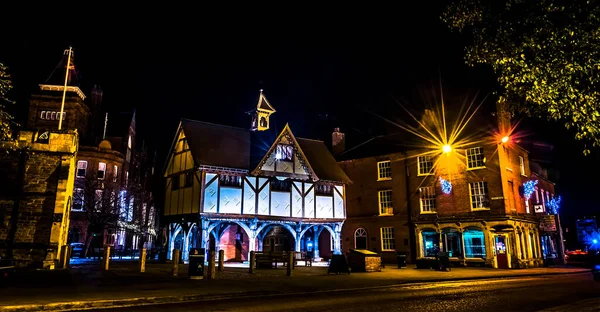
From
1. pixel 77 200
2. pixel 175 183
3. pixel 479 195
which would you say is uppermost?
pixel 175 183

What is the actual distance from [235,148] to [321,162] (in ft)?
26.6

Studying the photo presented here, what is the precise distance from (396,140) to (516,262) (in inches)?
533

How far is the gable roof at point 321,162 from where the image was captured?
33.5 meters

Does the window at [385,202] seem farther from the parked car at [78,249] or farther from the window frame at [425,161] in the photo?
the parked car at [78,249]

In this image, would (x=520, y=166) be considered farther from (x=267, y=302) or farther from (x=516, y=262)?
(x=267, y=302)

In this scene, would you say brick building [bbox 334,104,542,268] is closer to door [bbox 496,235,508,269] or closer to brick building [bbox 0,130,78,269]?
door [bbox 496,235,508,269]

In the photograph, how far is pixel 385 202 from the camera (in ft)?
113

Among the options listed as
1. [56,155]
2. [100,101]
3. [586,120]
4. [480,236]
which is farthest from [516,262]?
[100,101]

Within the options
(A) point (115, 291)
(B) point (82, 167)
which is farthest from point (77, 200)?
(A) point (115, 291)

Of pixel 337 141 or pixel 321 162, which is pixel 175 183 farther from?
pixel 337 141

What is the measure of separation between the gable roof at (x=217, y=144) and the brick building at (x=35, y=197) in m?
9.03

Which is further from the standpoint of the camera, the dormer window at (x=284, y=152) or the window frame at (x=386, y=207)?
the window frame at (x=386, y=207)

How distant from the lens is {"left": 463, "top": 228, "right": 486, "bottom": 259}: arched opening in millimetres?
29312

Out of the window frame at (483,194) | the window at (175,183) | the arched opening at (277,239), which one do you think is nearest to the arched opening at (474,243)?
the window frame at (483,194)
